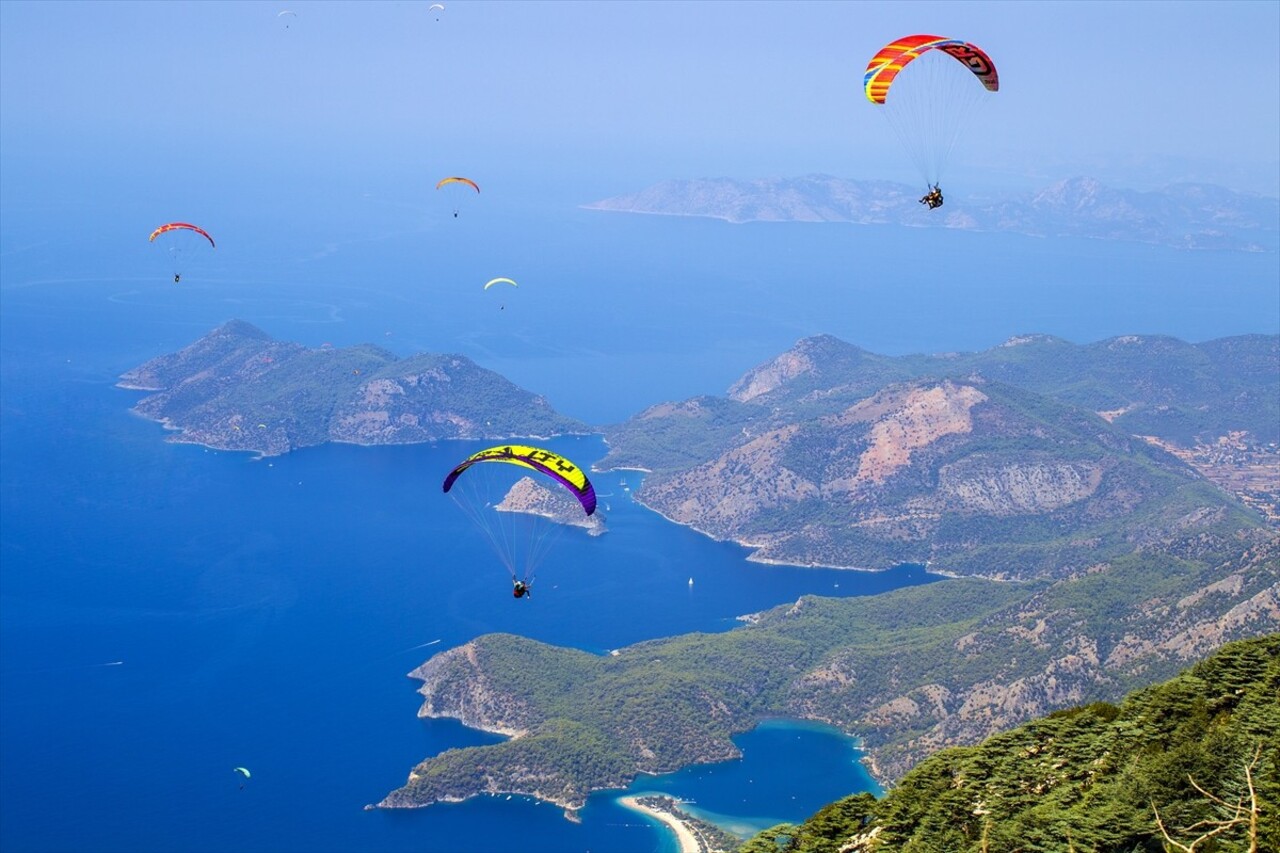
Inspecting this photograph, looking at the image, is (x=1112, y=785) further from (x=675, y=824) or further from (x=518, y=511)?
(x=518, y=511)

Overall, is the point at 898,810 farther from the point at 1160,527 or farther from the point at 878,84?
the point at 1160,527

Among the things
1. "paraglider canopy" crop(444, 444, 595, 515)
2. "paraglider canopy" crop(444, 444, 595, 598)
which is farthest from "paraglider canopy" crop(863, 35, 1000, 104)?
"paraglider canopy" crop(444, 444, 595, 598)

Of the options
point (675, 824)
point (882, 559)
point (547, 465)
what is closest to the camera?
point (547, 465)

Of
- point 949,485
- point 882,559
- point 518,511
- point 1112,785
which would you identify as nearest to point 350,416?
point 518,511

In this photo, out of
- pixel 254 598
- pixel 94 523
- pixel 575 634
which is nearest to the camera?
pixel 575 634

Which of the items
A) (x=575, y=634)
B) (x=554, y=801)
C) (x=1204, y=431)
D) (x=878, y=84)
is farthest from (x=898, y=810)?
(x=1204, y=431)

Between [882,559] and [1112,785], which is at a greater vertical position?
[882,559]
